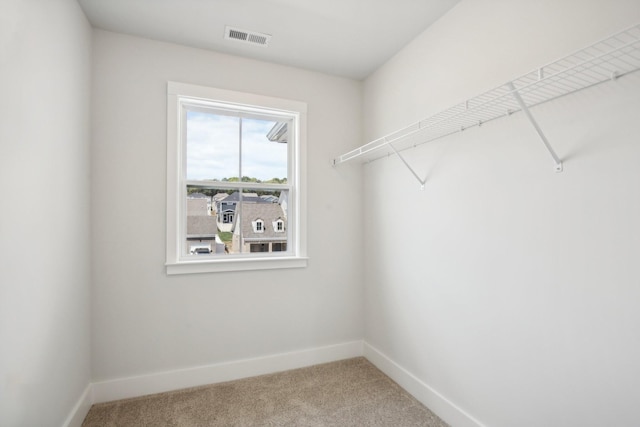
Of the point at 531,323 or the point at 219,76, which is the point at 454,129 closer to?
the point at 531,323

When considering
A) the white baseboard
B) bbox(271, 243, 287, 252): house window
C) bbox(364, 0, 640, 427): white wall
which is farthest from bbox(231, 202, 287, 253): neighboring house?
the white baseboard

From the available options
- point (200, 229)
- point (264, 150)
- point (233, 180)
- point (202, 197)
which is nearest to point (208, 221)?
point (200, 229)

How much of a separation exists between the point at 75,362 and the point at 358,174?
240cm

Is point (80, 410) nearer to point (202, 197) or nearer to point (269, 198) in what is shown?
point (202, 197)

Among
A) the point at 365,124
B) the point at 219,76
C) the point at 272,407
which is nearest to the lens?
the point at 272,407

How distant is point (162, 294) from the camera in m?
2.28

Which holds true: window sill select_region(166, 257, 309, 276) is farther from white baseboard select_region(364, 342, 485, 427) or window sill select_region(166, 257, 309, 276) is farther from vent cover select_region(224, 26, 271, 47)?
vent cover select_region(224, 26, 271, 47)

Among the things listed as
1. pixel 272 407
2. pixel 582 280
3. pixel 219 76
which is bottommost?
pixel 272 407

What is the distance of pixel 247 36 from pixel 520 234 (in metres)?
2.10

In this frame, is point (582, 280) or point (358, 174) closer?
point (582, 280)

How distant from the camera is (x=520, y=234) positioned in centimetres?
153

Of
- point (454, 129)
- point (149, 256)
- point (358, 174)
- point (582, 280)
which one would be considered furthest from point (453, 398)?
point (149, 256)

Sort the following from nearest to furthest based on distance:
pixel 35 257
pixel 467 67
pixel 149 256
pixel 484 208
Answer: pixel 35 257
pixel 484 208
pixel 467 67
pixel 149 256

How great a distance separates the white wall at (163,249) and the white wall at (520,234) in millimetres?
656
